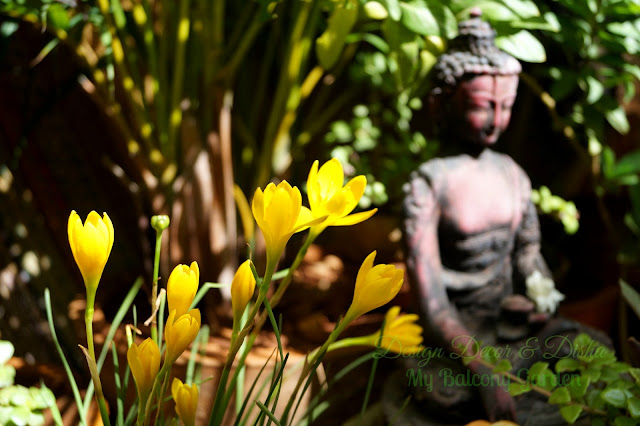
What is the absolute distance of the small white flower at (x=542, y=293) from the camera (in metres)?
0.89

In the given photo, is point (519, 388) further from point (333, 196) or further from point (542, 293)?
point (333, 196)

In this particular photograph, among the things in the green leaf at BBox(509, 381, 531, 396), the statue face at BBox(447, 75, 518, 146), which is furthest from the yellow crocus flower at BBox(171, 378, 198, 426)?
the statue face at BBox(447, 75, 518, 146)

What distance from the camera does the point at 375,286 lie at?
1.44ft

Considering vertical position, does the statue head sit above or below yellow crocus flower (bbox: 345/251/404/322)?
below

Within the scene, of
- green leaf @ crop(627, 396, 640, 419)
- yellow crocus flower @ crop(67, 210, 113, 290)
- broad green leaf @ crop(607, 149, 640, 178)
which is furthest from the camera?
broad green leaf @ crop(607, 149, 640, 178)

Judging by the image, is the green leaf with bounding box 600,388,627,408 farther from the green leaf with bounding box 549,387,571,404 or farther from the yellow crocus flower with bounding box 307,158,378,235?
the yellow crocus flower with bounding box 307,158,378,235

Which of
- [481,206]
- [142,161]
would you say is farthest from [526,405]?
[142,161]

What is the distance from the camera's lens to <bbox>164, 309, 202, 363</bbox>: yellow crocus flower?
16.3 inches

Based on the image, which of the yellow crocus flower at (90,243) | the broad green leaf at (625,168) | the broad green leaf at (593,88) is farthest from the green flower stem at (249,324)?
the broad green leaf at (625,168)

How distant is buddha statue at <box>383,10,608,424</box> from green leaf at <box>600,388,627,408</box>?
178 millimetres

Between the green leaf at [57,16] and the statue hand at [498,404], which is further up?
the green leaf at [57,16]

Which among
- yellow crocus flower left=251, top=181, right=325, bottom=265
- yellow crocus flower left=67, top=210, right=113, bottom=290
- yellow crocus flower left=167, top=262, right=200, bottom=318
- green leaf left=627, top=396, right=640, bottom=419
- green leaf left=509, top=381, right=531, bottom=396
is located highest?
yellow crocus flower left=67, top=210, right=113, bottom=290

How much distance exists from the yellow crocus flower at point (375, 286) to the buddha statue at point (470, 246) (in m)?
0.38

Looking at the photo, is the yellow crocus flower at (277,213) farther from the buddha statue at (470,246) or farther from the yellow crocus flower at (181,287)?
the buddha statue at (470,246)
